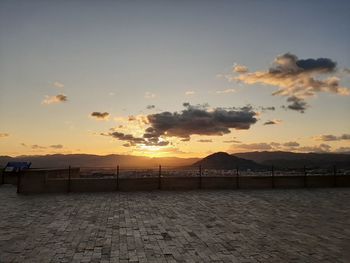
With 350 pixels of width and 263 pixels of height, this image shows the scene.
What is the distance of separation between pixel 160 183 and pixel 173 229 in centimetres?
1292

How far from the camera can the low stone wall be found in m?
22.7

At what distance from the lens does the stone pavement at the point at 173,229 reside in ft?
30.2

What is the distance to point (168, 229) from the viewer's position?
39.9ft

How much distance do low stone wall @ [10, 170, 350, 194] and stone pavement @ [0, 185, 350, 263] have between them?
7.87 feet

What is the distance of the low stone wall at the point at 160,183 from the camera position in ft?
74.6

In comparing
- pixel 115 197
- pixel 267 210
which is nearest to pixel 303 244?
pixel 267 210

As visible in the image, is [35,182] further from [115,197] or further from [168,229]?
[168,229]

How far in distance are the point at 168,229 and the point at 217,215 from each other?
3537mm

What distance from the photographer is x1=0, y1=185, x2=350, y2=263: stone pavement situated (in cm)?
920

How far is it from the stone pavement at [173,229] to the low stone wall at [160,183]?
A: 2.40m

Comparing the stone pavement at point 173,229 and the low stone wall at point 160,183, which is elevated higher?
the low stone wall at point 160,183

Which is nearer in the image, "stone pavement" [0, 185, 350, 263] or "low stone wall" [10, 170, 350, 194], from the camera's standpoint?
"stone pavement" [0, 185, 350, 263]

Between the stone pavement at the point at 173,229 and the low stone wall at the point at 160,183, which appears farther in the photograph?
the low stone wall at the point at 160,183

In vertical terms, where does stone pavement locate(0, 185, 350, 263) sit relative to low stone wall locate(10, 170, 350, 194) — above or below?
below
